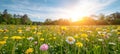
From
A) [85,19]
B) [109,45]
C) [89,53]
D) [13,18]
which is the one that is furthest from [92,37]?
[13,18]

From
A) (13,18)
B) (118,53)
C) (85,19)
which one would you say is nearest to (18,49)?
(118,53)

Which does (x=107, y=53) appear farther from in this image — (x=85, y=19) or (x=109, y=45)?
(x=85, y=19)

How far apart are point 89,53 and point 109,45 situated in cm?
105

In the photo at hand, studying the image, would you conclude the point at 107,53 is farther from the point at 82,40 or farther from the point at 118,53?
the point at 82,40

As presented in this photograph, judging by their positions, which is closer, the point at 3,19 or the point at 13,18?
the point at 3,19

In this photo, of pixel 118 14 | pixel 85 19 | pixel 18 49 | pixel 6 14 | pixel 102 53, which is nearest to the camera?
pixel 102 53

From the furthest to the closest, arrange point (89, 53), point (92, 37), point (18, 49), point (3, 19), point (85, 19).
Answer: point (3, 19) → point (85, 19) → point (92, 37) → point (18, 49) → point (89, 53)

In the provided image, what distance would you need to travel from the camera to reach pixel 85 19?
28938 mm

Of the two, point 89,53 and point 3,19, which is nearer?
point 89,53

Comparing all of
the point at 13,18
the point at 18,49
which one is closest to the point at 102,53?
the point at 18,49

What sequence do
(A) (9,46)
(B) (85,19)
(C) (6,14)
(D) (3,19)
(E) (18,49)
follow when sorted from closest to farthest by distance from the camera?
(E) (18,49), (A) (9,46), (B) (85,19), (D) (3,19), (C) (6,14)

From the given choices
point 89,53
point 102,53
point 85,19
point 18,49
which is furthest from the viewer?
point 85,19

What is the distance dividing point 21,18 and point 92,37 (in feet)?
267

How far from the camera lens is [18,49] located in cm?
350
